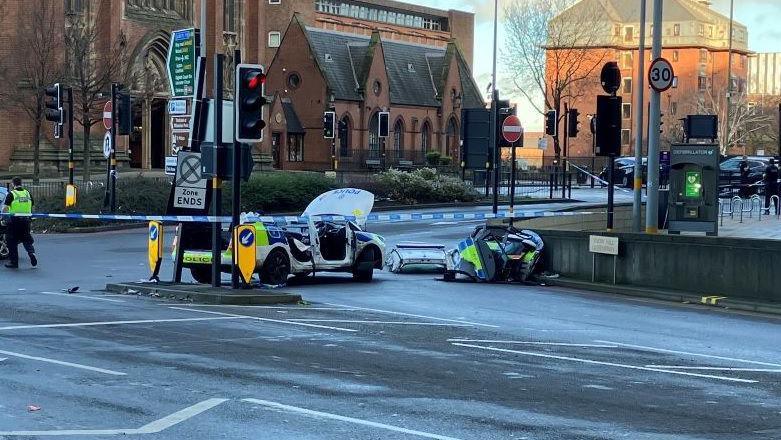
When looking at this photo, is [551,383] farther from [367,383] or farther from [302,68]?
[302,68]

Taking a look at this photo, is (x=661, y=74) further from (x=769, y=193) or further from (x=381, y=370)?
(x=769, y=193)

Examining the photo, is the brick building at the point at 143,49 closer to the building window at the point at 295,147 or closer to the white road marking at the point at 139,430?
the building window at the point at 295,147

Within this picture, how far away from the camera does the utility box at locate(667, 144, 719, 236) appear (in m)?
25.4

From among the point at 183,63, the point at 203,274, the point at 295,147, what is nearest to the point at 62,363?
the point at 203,274

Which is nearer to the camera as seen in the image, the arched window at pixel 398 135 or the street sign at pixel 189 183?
the street sign at pixel 189 183

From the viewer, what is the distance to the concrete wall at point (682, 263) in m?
20.0

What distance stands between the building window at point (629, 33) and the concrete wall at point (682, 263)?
96412 millimetres

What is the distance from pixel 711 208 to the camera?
25.5 m

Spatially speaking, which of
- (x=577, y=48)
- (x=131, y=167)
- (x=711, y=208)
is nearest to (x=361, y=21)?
(x=577, y=48)

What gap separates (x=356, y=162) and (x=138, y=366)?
72.8 meters

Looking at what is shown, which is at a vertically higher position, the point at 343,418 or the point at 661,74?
the point at 661,74

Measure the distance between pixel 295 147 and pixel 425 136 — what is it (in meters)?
15.4

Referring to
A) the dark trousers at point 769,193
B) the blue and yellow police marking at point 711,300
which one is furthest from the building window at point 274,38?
the blue and yellow police marking at point 711,300

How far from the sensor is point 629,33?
384 feet
